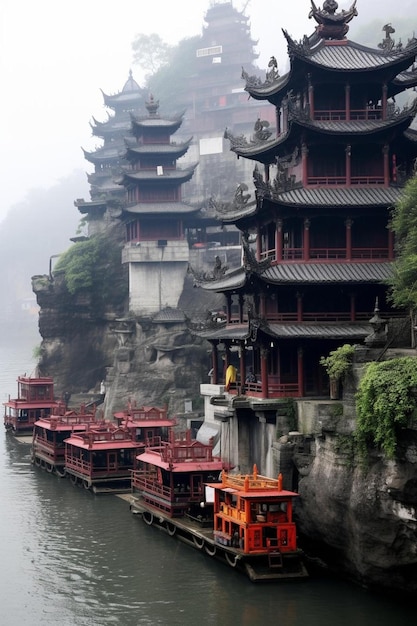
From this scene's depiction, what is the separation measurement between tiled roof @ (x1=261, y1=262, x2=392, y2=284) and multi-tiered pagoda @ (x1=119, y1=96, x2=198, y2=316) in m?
33.0

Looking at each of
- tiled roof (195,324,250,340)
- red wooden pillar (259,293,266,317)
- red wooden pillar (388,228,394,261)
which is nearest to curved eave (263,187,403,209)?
red wooden pillar (388,228,394,261)

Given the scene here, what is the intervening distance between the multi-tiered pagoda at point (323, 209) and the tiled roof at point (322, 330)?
42 millimetres

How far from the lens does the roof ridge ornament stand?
147ft

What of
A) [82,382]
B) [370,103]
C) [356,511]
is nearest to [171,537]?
[356,511]

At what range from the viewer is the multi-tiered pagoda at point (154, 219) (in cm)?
7450

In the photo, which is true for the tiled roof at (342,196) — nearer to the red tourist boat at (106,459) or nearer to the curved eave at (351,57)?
the curved eave at (351,57)

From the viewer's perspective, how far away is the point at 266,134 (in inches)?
1813

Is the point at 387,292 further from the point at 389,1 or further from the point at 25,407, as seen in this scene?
the point at 389,1

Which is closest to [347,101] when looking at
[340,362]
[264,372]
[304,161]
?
[304,161]

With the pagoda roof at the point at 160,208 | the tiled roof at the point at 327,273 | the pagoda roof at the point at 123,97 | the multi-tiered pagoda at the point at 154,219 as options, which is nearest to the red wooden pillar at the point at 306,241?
the tiled roof at the point at 327,273

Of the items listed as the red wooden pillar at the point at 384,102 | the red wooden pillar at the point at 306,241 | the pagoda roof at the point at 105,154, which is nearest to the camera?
the red wooden pillar at the point at 306,241

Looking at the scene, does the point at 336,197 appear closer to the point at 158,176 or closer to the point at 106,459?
the point at 106,459

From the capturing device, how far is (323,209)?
137 feet

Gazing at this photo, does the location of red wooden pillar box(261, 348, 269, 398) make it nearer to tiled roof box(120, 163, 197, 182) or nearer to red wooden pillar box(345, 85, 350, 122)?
red wooden pillar box(345, 85, 350, 122)
